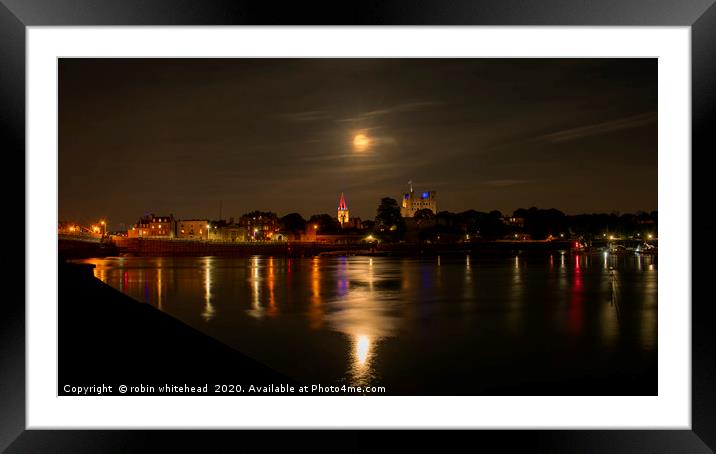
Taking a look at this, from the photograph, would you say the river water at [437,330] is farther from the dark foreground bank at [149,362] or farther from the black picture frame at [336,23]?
the black picture frame at [336,23]

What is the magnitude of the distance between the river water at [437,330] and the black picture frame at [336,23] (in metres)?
2.12

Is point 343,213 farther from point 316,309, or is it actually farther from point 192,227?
point 316,309

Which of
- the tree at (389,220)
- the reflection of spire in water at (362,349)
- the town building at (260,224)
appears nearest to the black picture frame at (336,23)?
the reflection of spire in water at (362,349)

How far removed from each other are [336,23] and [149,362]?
2.68 meters

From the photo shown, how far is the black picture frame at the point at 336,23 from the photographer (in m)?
2.65

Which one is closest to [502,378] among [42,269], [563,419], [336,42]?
[563,419]

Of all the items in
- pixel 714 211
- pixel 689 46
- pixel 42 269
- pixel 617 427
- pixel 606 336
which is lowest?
Result: pixel 606 336

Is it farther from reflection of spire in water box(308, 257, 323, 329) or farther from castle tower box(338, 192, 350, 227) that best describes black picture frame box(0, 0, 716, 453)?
castle tower box(338, 192, 350, 227)

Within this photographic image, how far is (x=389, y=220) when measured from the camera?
55.2m

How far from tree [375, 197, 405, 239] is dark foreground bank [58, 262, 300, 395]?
4947 centimetres

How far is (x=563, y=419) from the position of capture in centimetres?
294

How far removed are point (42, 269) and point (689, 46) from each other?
3.37 meters

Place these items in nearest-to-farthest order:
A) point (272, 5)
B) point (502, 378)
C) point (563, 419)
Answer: point (272, 5)
point (563, 419)
point (502, 378)

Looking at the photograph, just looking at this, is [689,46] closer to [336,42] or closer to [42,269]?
[336,42]
